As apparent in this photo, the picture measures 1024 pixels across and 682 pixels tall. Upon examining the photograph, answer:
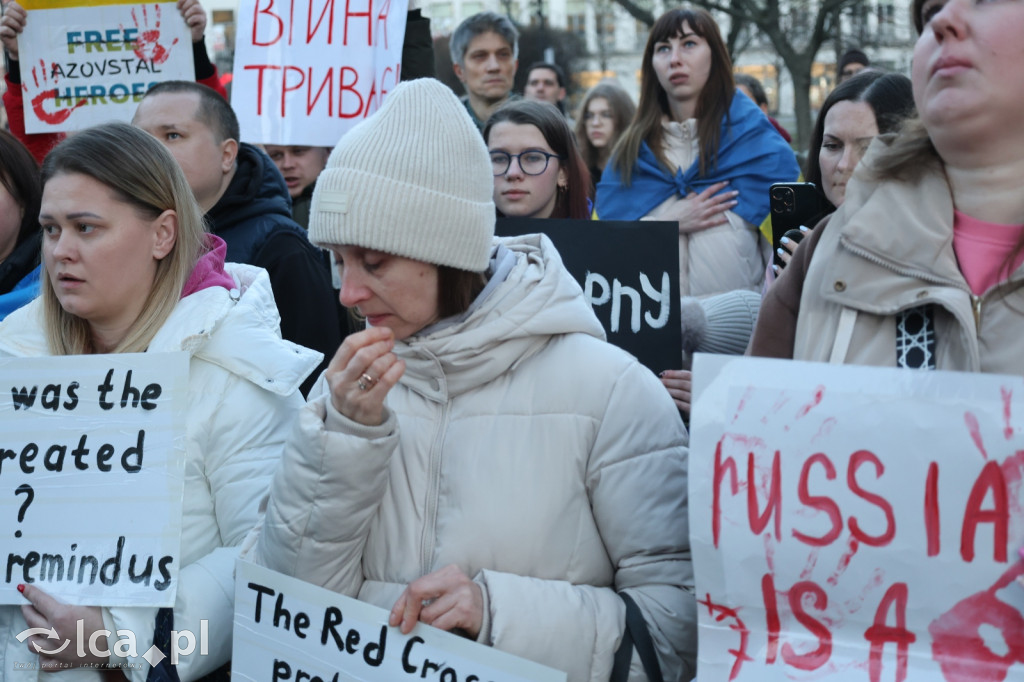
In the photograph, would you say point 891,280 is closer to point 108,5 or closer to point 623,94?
point 108,5

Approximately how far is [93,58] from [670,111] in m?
2.66

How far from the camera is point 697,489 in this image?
1.86 metres

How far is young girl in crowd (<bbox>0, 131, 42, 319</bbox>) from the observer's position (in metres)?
3.65

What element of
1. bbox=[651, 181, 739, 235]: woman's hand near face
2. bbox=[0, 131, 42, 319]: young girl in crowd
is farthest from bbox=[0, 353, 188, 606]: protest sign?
bbox=[651, 181, 739, 235]: woman's hand near face

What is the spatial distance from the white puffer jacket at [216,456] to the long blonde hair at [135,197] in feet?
0.21

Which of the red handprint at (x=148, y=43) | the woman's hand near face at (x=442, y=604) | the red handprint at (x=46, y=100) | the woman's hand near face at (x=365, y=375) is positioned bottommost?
the woman's hand near face at (x=442, y=604)

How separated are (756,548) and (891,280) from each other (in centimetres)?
47

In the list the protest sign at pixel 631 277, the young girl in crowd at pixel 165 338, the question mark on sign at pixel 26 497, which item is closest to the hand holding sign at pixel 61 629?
the young girl in crowd at pixel 165 338

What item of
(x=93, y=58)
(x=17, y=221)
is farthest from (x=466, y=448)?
(x=93, y=58)

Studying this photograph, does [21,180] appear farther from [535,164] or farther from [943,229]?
[943,229]

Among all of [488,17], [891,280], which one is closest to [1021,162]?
[891,280]

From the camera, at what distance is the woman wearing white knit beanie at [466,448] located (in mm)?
2164

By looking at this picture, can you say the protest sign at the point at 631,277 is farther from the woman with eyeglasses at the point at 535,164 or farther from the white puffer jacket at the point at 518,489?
the white puffer jacket at the point at 518,489

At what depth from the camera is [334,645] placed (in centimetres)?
224
